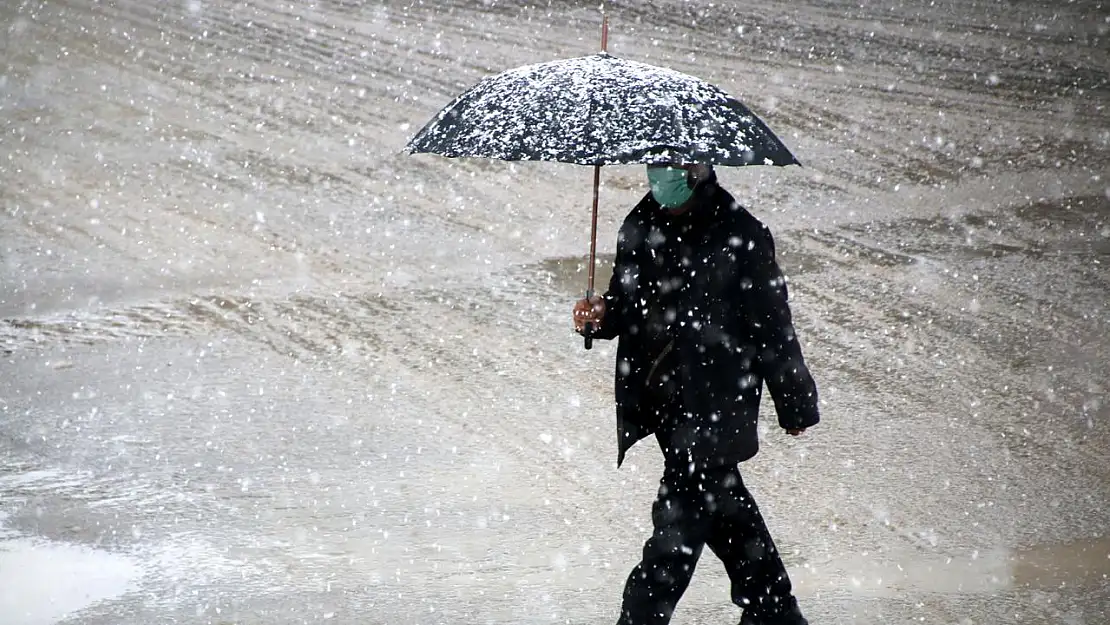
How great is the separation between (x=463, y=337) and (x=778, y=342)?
3876 millimetres

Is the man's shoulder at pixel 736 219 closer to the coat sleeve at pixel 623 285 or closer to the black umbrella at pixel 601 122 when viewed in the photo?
the black umbrella at pixel 601 122

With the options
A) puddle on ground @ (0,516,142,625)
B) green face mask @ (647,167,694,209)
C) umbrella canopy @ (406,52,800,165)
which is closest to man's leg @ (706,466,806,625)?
green face mask @ (647,167,694,209)

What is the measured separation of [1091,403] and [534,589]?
11.0 feet

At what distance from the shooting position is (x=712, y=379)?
13.1ft

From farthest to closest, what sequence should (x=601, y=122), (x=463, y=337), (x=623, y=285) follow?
(x=463, y=337), (x=623, y=285), (x=601, y=122)

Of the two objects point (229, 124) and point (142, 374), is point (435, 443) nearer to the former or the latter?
point (142, 374)

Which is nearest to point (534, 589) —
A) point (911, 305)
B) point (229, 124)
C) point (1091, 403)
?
point (1091, 403)

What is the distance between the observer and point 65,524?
5383 mm

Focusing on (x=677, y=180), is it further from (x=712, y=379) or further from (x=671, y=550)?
(x=671, y=550)

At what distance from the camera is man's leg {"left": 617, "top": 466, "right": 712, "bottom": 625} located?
13.1ft

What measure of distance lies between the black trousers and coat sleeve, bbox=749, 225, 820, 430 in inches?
10.4

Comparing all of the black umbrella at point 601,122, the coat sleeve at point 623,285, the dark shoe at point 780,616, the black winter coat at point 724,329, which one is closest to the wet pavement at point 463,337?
the dark shoe at point 780,616

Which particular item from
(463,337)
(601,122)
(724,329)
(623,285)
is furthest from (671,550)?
(463,337)

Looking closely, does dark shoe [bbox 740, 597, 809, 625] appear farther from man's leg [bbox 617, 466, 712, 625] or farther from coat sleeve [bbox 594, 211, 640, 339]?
coat sleeve [bbox 594, 211, 640, 339]
